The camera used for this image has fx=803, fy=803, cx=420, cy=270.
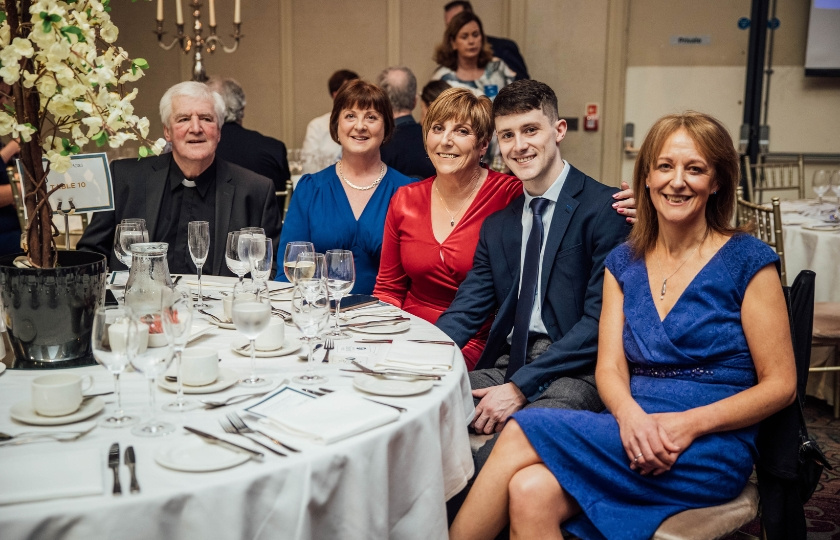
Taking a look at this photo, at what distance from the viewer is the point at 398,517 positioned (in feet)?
4.88

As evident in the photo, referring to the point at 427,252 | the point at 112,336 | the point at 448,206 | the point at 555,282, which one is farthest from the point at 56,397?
the point at 448,206

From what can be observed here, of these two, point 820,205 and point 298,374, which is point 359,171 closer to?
point 298,374

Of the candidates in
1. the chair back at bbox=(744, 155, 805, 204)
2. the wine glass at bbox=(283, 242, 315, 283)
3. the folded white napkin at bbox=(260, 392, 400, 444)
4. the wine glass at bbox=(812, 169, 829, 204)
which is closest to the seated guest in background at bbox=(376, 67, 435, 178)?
the wine glass at bbox=(812, 169, 829, 204)

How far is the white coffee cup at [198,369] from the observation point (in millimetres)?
1504

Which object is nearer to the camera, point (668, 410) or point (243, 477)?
point (243, 477)

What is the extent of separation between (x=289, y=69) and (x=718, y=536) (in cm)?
591

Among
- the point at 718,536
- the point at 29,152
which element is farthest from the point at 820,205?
the point at 29,152

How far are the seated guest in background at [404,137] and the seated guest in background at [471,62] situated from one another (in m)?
1.37

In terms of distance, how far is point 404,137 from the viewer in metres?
4.33

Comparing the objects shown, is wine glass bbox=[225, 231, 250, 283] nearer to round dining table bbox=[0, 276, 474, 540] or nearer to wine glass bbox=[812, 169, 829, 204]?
round dining table bbox=[0, 276, 474, 540]

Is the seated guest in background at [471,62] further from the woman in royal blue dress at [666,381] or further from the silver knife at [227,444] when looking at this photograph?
the silver knife at [227,444]

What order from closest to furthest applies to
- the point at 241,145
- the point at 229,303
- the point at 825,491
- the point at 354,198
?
1. the point at 229,303
2. the point at 825,491
3. the point at 354,198
4. the point at 241,145

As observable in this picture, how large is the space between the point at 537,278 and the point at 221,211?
1418mm

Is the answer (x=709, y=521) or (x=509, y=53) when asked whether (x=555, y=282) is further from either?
(x=509, y=53)
